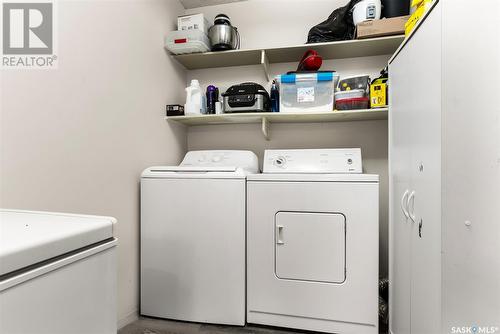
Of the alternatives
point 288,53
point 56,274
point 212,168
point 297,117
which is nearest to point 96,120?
point 212,168

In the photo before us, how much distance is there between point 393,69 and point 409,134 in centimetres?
49

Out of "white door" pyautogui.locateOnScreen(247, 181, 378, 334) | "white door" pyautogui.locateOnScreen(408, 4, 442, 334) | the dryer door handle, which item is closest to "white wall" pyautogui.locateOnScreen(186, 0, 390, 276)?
"white door" pyautogui.locateOnScreen(247, 181, 378, 334)

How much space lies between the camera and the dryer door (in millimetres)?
1531

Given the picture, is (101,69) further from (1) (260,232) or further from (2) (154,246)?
(1) (260,232)

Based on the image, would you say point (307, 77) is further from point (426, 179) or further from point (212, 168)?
point (426, 179)

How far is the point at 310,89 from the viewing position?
1850 mm

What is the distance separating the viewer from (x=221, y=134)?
7.78ft

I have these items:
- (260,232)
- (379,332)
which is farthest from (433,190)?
(379,332)

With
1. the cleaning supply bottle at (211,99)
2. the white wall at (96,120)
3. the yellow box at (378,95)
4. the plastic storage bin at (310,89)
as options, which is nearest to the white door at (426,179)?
the yellow box at (378,95)

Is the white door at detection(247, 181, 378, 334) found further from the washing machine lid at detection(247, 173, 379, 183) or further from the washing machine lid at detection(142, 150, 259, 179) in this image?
the washing machine lid at detection(142, 150, 259, 179)

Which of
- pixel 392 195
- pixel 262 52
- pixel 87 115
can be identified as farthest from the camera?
pixel 262 52

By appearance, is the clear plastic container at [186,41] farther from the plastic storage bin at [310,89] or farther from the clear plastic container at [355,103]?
the clear plastic container at [355,103]

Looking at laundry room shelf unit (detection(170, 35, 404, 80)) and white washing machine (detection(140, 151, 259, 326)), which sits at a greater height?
laundry room shelf unit (detection(170, 35, 404, 80))

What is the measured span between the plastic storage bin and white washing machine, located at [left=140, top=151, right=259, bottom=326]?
2.30 ft
